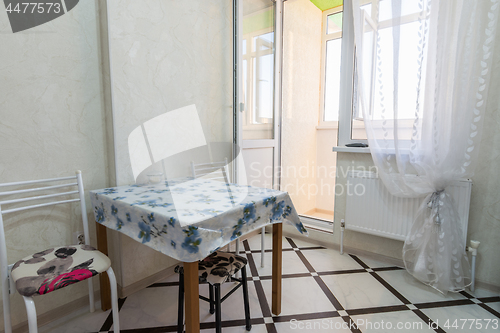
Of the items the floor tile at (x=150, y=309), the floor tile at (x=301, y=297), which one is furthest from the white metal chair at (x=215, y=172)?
the floor tile at (x=150, y=309)

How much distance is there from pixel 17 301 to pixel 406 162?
2.65m

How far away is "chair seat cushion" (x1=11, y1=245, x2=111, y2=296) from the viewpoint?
1039mm

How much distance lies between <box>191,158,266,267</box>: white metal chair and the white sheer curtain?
43.3 inches

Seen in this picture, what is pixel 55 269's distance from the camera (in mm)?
1146

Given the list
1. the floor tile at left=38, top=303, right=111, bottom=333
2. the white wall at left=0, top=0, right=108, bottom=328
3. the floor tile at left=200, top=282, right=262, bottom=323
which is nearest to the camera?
the white wall at left=0, top=0, right=108, bottom=328

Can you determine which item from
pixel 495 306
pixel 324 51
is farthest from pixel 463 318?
pixel 324 51

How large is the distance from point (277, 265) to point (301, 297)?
0.43 metres

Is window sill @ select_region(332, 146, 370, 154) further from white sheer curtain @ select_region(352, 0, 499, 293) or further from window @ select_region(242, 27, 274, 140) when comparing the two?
window @ select_region(242, 27, 274, 140)

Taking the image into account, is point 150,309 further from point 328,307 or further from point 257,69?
point 257,69

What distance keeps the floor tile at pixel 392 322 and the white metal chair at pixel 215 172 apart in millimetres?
838

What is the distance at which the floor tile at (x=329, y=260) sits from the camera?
2.21 m

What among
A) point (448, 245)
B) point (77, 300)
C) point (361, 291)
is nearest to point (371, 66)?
point (448, 245)

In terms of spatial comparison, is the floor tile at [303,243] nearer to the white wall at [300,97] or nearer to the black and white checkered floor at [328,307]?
the black and white checkered floor at [328,307]

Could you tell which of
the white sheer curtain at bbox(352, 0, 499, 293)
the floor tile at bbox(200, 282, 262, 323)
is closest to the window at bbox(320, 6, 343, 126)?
the white sheer curtain at bbox(352, 0, 499, 293)
